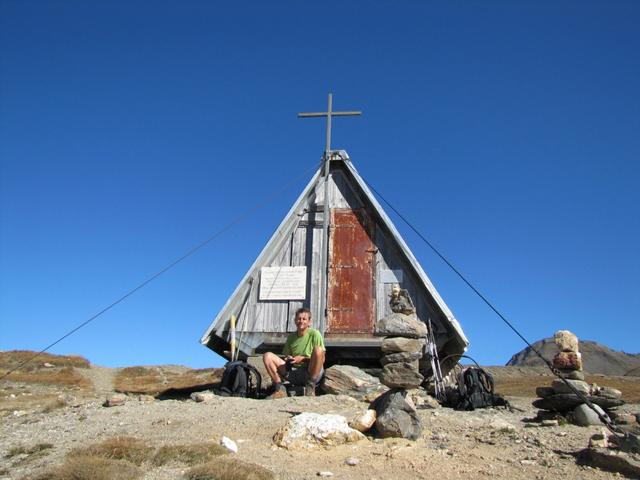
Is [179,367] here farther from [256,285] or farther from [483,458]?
[483,458]

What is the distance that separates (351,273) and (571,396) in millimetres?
6132

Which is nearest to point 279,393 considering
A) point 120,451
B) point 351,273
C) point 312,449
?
point 312,449

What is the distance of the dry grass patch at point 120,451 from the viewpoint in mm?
5499

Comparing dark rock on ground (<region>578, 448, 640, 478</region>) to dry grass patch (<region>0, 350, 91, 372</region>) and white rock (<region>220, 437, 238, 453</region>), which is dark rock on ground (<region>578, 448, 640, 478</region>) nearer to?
white rock (<region>220, 437, 238, 453</region>)

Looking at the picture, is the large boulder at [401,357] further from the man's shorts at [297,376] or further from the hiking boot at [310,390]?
the man's shorts at [297,376]

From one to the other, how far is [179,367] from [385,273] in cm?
1863

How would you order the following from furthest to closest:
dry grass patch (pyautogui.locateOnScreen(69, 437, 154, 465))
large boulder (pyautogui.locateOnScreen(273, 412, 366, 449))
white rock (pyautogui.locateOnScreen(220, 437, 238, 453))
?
1. large boulder (pyautogui.locateOnScreen(273, 412, 366, 449))
2. white rock (pyautogui.locateOnScreen(220, 437, 238, 453))
3. dry grass patch (pyautogui.locateOnScreen(69, 437, 154, 465))

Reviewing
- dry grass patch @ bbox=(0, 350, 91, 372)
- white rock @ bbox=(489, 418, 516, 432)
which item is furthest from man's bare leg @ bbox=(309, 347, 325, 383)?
dry grass patch @ bbox=(0, 350, 91, 372)

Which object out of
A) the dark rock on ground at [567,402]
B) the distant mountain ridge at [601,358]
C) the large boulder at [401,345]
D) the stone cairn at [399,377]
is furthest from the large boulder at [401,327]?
the distant mountain ridge at [601,358]

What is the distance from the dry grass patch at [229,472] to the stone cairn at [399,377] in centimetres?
177

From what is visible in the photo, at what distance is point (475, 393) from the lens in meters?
8.89

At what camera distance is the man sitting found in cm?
919

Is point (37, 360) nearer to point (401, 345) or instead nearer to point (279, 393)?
point (279, 393)

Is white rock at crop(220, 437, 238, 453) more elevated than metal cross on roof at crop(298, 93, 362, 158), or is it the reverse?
metal cross on roof at crop(298, 93, 362, 158)
